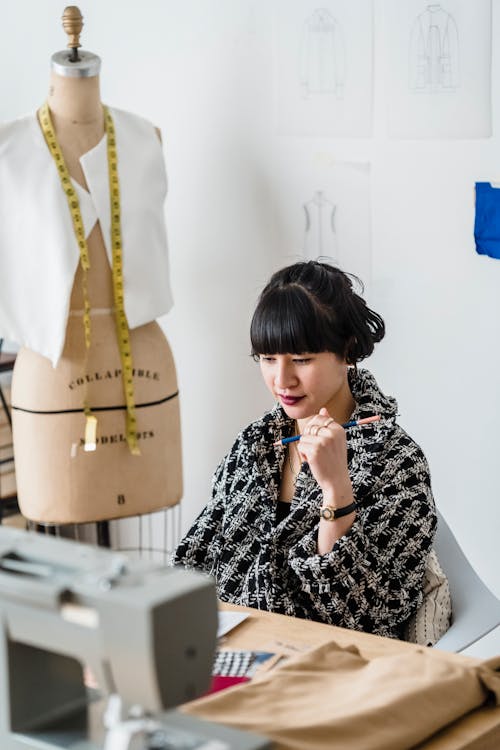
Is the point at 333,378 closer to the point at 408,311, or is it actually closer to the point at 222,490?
the point at 222,490

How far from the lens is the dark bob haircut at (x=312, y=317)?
99.9 inches

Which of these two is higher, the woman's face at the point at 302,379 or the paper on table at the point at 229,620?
the woman's face at the point at 302,379

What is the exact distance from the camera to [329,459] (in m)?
2.35

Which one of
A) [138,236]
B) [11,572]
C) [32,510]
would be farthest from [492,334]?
[11,572]

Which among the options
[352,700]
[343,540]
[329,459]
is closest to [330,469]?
[329,459]

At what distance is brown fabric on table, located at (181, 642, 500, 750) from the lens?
56.9 inches

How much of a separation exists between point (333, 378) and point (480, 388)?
2.64ft

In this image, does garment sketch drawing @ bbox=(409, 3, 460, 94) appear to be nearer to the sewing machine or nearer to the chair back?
the chair back

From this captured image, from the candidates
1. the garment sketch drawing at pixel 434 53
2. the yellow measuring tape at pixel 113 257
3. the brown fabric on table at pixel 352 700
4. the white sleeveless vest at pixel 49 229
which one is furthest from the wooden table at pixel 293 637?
the garment sketch drawing at pixel 434 53

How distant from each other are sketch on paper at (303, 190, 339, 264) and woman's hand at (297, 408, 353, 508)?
1.22 m

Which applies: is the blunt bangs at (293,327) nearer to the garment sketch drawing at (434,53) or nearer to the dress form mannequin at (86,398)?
the dress form mannequin at (86,398)

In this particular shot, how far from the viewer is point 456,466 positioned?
334cm

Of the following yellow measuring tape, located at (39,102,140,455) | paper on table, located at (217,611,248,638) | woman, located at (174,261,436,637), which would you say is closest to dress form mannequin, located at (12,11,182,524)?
yellow measuring tape, located at (39,102,140,455)

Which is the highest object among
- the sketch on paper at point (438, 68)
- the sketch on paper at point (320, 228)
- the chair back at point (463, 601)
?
the sketch on paper at point (438, 68)
